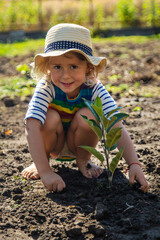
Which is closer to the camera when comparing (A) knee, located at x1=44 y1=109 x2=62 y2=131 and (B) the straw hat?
(B) the straw hat

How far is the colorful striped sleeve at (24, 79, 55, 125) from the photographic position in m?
2.49

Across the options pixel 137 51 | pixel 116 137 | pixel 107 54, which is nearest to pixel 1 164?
pixel 116 137

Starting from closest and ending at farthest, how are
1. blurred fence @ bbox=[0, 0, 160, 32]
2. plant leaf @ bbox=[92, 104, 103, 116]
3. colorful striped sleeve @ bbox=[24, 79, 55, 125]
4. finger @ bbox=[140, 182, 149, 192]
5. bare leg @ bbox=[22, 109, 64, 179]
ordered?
plant leaf @ bbox=[92, 104, 103, 116], finger @ bbox=[140, 182, 149, 192], colorful striped sleeve @ bbox=[24, 79, 55, 125], bare leg @ bbox=[22, 109, 64, 179], blurred fence @ bbox=[0, 0, 160, 32]

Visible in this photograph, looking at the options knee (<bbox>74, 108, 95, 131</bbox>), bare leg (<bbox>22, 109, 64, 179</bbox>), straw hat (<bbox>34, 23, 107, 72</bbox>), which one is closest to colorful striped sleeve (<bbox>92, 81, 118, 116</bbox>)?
knee (<bbox>74, 108, 95, 131</bbox>)

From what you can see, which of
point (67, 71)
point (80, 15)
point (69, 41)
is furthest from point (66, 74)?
point (80, 15)

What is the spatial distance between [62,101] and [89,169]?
58 cm

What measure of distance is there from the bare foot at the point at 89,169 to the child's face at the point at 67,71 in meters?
0.62

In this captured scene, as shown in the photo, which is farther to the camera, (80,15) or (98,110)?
(80,15)

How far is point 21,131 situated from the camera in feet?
12.6

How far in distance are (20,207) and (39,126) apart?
596 mm

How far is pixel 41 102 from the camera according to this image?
8.38ft

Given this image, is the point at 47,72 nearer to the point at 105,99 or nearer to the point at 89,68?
the point at 89,68

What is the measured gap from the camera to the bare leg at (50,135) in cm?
260

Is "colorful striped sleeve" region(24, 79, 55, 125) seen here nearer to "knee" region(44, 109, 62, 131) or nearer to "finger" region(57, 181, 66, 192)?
"knee" region(44, 109, 62, 131)
